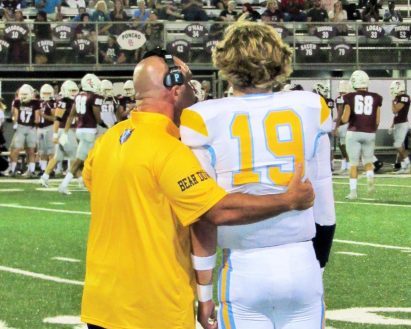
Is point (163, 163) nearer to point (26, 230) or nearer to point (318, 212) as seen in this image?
point (318, 212)

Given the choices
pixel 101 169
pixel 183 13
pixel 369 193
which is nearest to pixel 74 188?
pixel 369 193

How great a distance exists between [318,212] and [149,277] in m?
0.67

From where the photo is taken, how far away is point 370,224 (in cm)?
1306

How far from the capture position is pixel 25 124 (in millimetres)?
23359

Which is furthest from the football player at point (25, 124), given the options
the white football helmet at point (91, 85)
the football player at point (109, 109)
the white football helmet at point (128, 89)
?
the white football helmet at point (91, 85)

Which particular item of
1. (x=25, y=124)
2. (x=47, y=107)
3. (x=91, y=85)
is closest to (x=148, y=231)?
(x=91, y=85)

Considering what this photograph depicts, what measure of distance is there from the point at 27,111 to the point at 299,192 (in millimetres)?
19856

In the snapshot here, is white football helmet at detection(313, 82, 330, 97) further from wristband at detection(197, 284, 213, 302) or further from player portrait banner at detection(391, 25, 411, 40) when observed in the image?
wristband at detection(197, 284, 213, 302)

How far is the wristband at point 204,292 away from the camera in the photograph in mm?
3934

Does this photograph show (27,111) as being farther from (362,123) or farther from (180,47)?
(362,123)

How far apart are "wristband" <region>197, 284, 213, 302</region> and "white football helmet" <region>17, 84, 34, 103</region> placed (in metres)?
19.5

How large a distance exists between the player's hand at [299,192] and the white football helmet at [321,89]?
20.0 meters

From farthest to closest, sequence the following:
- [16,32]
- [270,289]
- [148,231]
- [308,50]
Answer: [308,50], [16,32], [148,231], [270,289]

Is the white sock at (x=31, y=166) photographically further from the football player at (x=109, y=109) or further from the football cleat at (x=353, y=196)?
the football cleat at (x=353, y=196)
